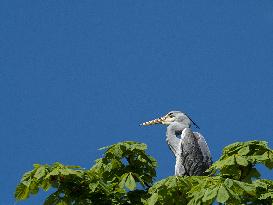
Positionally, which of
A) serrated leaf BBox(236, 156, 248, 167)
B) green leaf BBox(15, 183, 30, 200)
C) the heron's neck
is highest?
the heron's neck

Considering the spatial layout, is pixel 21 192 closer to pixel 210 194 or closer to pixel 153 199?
pixel 153 199

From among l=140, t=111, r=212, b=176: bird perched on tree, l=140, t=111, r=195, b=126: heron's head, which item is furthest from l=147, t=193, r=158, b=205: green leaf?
l=140, t=111, r=195, b=126: heron's head

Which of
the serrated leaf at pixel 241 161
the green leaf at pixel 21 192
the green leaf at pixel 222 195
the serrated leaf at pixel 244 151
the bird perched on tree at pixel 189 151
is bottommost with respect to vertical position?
the green leaf at pixel 222 195

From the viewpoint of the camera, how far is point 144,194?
1758 cm

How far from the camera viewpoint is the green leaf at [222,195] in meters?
13.6

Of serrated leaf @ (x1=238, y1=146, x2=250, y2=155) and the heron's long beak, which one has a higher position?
the heron's long beak

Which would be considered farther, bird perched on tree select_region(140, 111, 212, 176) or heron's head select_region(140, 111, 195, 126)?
heron's head select_region(140, 111, 195, 126)

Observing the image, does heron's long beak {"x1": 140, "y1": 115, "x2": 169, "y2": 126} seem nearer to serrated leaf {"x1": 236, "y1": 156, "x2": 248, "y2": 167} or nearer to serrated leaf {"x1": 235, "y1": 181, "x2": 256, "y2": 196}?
serrated leaf {"x1": 236, "y1": 156, "x2": 248, "y2": 167}

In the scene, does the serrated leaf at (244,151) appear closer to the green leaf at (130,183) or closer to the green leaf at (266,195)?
the green leaf at (266,195)

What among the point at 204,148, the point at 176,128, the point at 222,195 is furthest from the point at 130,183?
the point at 222,195

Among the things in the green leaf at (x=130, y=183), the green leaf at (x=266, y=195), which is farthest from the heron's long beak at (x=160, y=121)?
the green leaf at (x=266, y=195)

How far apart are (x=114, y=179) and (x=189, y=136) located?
223cm

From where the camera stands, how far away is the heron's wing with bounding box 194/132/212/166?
63.3 ft

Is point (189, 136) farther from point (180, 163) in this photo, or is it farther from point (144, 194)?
point (144, 194)
